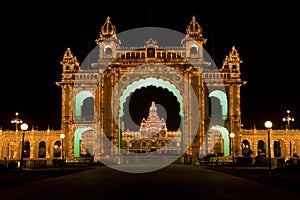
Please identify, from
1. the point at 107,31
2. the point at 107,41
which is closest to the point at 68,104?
the point at 107,41

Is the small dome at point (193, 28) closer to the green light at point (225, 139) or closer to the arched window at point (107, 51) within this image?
the arched window at point (107, 51)

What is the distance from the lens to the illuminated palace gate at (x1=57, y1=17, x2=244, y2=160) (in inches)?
2334

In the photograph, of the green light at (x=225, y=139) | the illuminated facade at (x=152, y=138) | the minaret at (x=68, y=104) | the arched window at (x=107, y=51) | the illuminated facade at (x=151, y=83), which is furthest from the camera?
the illuminated facade at (x=152, y=138)

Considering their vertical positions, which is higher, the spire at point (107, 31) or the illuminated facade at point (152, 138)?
the spire at point (107, 31)

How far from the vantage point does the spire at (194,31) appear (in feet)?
202

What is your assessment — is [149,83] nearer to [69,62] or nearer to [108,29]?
[108,29]

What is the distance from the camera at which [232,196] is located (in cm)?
1585

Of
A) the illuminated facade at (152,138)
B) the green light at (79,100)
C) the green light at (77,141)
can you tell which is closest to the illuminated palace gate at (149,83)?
the green light at (77,141)

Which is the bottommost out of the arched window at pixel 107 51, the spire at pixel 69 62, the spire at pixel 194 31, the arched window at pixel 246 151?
the arched window at pixel 246 151

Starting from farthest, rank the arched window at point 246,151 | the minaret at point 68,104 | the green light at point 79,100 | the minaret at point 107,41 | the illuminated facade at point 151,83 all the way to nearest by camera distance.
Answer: the arched window at point 246,151 → the green light at point 79,100 → the minaret at point 107,41 → the minaret at point 68,104 → the illuminated facade at point 151,83

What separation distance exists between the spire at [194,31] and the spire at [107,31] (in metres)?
10.4

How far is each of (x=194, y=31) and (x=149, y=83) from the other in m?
9.53

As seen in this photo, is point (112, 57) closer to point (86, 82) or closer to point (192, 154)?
point (86, 82)

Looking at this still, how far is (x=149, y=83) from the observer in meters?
62.8
